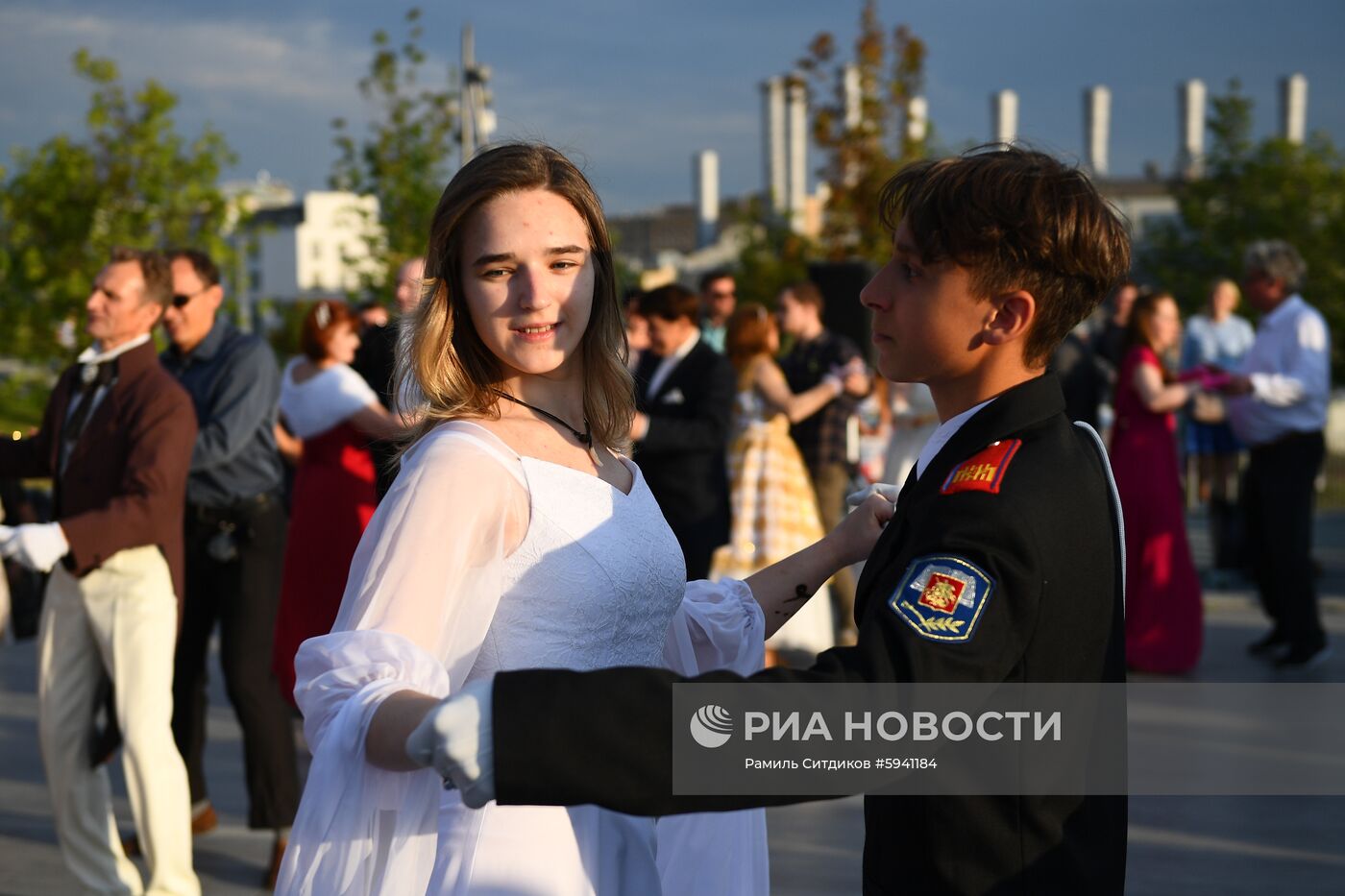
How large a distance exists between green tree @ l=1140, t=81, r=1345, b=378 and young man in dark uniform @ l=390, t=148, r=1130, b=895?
27.7 metres

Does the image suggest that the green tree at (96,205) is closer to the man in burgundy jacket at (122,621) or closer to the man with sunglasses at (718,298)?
the man with sunglasses at (718,298)

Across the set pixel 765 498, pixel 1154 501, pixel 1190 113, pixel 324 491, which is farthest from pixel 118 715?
pixel 1190 113

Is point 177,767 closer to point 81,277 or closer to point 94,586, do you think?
point 94,586

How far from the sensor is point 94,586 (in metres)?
4.68

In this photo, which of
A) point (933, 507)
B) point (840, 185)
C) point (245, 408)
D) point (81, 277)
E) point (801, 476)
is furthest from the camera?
point (840, 185)

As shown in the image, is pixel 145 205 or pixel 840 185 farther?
pixel 840 185

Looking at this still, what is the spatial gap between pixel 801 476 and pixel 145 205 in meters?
11.1

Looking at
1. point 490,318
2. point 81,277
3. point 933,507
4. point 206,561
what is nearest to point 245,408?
point 206,561

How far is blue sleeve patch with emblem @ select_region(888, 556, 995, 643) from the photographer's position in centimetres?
155

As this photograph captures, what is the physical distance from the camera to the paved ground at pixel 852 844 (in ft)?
15.8

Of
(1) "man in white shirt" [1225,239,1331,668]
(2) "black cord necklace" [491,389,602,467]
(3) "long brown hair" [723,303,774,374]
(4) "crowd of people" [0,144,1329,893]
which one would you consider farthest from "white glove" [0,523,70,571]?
(1) "man in white shirt" [1225,239,1331,668]

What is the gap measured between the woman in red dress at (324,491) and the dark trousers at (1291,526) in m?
5.00

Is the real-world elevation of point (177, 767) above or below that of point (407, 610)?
below

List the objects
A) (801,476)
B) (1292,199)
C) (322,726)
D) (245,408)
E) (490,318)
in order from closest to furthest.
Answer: (322,726) → (490,318) → (245,408) → (801,476) → (1292,199)
